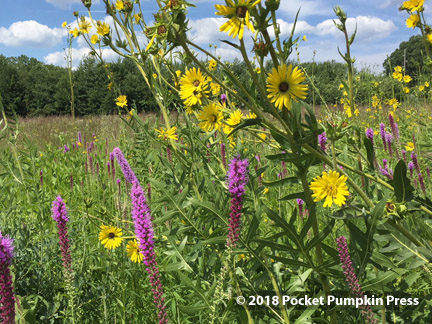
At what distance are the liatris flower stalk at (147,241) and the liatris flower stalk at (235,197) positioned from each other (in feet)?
0.73

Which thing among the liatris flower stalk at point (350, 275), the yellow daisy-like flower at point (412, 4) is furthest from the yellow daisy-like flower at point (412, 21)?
the liatris flower stalk at point (350, 275)

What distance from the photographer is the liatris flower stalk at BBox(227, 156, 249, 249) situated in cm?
96

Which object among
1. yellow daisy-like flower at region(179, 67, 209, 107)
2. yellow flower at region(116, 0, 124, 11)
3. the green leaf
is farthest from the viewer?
Answer: yellow flower at region(116, 0, 124, 11)

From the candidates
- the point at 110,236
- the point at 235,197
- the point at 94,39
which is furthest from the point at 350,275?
the point at 94,39

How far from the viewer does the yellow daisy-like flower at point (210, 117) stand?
128cm

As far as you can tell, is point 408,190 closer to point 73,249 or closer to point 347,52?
point 347,52

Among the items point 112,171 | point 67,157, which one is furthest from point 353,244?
point 67,157

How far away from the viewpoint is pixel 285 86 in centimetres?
92

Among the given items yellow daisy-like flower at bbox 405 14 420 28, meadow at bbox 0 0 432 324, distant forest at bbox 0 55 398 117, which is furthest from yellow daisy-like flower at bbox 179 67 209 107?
distant forest at bbox 0 55 398 117

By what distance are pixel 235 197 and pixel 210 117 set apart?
40 cm

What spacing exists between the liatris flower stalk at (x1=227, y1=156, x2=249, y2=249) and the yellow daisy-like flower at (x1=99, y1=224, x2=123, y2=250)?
0.69 m

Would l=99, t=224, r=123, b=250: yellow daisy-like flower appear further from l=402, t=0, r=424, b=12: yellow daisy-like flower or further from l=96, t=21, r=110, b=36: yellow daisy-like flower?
l=402, t=0, r=424, b=12: yellow daisy-like flower

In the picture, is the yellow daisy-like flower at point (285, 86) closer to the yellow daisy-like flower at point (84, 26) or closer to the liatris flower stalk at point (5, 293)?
the liatris flower stalk at point (5, 293)

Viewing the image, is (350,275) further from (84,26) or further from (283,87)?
(84,26)
